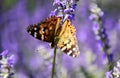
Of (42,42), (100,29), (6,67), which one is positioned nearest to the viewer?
(6,67)

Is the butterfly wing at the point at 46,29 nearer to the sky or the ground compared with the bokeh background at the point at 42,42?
nearer to the ground

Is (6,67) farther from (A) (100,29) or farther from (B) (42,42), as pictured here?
(B) (42,42)

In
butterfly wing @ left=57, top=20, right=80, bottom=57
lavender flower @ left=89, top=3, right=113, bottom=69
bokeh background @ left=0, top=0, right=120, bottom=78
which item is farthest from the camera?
bokeh background @ left=0, top=0, right=120, bottom=78

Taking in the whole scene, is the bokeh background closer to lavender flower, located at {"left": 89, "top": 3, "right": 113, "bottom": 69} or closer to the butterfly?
lavender flower, located at {"left": 89, "top": 3, "right": 113, "bottom": 69}

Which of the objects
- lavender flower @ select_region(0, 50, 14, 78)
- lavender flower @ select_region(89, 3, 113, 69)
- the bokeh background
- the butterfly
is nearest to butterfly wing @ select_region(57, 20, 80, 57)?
the butterfly

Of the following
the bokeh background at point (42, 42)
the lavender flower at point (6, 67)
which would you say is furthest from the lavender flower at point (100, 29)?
the lavender flower at point (6, 67)

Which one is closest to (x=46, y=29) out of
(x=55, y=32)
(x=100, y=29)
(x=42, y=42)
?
(x=55, y=32)

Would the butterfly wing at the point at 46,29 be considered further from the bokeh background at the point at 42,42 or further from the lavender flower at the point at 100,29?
the bokeh background at the point at 42,42
